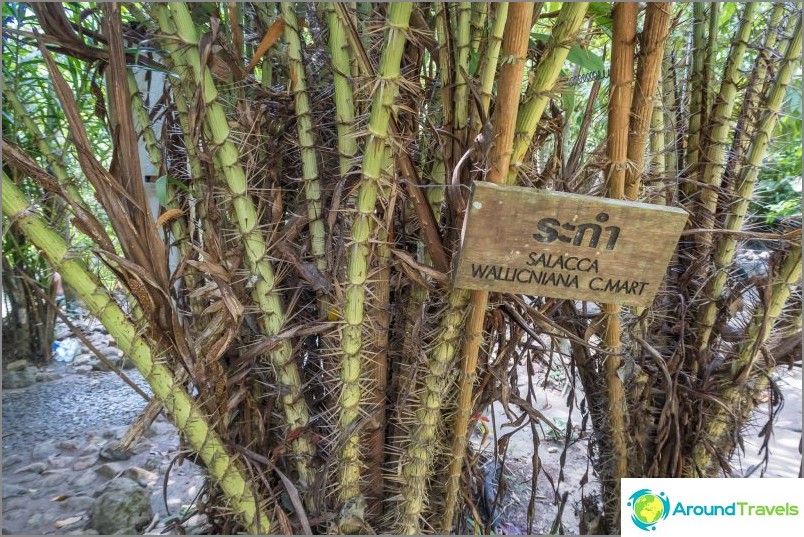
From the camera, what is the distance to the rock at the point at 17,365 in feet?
8.20

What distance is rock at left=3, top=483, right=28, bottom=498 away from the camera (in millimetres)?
1545

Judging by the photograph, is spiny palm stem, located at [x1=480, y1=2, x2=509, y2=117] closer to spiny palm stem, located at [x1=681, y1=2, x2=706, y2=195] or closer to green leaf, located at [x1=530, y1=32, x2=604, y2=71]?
green leaf, located at [x1=530, y1=32, x2=604, y2=71]

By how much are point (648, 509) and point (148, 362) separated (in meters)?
0.79

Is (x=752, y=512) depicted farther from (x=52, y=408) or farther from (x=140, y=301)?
(x=52, y=408)

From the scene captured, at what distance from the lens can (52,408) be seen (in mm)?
2146

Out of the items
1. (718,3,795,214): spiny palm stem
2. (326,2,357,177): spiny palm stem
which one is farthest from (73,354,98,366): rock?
(718,3,795,214): spiny palm stem

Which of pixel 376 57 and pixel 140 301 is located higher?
pixel 376 57

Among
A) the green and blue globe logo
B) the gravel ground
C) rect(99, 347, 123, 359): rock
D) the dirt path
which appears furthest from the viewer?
rect(99, 347, 123, 359): rock

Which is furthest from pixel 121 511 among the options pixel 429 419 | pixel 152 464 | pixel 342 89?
pixel 342 89

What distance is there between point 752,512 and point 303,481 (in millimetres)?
714

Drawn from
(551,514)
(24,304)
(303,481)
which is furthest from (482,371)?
(24,304)

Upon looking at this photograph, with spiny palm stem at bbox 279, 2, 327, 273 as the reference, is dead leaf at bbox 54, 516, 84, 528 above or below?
below

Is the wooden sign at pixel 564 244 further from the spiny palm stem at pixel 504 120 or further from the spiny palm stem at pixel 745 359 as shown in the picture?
the spiny palm stem at pixel 745 359
